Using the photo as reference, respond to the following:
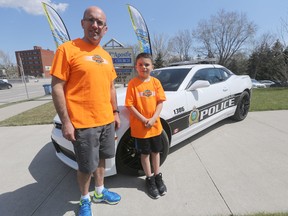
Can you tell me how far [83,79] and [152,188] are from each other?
1.48 meters

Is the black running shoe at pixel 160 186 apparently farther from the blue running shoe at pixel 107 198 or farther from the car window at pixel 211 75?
the car window at pixel 211 75

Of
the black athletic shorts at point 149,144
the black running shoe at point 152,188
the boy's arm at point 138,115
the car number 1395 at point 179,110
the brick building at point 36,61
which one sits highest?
the brick building at point 36,61

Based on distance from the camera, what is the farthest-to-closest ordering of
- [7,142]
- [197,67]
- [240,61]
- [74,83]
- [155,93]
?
1. [240,61]
2. [7,142]
3. [197,67]
4. [155,93]
5. [74,83]

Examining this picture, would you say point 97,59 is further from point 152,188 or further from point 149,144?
point 152,188

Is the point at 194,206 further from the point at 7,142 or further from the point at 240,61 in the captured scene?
the point at 240,61

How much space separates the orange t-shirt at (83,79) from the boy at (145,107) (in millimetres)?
389

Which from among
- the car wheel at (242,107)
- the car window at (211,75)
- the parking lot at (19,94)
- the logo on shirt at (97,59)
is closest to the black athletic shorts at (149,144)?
the logo on shirt at (97,59)

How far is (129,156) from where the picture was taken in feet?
8.57

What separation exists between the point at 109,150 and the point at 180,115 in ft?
4.23

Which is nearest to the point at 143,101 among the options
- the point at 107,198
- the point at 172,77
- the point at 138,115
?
the point at 138,115

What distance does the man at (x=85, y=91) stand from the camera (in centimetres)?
164

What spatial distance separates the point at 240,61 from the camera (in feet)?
147

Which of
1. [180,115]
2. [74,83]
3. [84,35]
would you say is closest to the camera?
[74,83]

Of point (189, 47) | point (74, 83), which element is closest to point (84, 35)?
point (74, 83)
